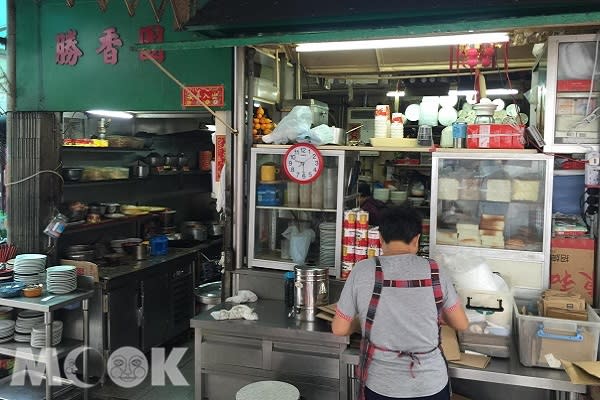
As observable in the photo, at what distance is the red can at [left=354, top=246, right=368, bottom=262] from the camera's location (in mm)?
3844

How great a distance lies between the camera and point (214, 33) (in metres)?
3.53

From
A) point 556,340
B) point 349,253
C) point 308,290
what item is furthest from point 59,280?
point 556,340

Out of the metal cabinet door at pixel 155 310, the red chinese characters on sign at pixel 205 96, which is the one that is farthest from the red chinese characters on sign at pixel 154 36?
the metal cabinet door at pixel 155 310

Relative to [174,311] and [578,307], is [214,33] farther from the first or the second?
[174,311]

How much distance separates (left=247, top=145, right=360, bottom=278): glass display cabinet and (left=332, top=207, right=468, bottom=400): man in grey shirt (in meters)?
1.27

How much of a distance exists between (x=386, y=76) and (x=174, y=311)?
3488 millimetres

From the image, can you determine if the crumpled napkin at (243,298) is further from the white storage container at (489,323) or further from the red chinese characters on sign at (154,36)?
the red chinese characters on sign at (154,36)

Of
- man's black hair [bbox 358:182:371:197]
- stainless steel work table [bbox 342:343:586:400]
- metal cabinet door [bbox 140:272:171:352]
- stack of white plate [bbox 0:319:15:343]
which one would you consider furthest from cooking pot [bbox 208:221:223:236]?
stainless steel work table [bbox 342:343:586:400]

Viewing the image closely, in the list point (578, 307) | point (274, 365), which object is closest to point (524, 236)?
point (578, 307)

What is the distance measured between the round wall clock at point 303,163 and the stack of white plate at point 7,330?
2899 millimetres

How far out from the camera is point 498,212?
3.75 m

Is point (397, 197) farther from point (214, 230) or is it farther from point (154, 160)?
point (154, 160)

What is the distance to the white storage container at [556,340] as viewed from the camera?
286cm

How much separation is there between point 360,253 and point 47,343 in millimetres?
2675
